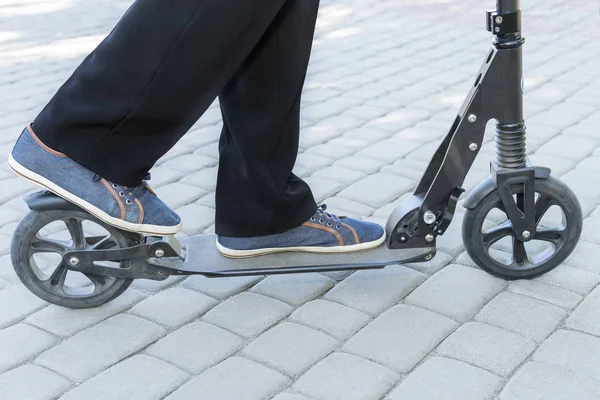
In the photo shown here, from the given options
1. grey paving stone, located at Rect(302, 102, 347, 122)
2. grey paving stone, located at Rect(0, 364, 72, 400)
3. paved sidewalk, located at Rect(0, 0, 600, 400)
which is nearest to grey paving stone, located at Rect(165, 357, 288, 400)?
paved sidewalk, located at Rect(0, 0, 600, 400)

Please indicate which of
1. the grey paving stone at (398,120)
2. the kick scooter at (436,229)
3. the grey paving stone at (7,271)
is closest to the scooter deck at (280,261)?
the kick scooter at (436,229)

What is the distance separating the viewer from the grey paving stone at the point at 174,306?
2668mm

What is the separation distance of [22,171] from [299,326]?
87cm

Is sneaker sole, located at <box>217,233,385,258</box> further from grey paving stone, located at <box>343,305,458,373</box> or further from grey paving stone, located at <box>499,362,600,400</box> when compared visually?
grey paving stone, located at <box>499,362,600,400</box>

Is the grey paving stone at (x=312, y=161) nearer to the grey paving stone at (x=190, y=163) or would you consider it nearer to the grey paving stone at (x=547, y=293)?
the grey paving stone at (x=190, y=163)

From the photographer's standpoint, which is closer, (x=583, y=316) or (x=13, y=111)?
(x=583, y=316)

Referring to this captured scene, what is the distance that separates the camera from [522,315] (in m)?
2.61

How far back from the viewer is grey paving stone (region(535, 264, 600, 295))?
109 inches

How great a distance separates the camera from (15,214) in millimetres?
3480

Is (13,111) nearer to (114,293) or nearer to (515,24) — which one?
(114,293)

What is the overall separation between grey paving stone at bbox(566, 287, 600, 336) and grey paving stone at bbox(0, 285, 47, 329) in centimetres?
156

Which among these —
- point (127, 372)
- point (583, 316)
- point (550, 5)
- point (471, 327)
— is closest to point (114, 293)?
point (127, 372)

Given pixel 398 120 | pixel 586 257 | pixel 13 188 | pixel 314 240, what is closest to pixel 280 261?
pixel 314 240

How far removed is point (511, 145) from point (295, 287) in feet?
2.56
